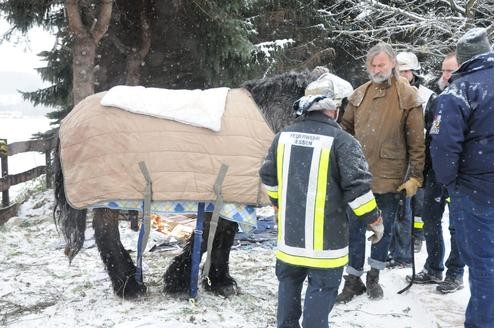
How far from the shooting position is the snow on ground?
286 centimetres

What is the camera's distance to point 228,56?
24.8ft

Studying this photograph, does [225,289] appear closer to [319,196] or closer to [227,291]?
[227,291]

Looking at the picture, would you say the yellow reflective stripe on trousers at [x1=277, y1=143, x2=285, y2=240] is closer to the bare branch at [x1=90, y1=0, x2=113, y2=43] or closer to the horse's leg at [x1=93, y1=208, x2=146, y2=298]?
the horse's leg at [x1=93, y1=208, x2=146, y2=298]

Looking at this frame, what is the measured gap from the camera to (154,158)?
2967 mm

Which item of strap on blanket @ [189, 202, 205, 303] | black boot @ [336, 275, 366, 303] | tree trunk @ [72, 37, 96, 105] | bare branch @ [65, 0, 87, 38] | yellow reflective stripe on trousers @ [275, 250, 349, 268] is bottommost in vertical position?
black boot @ [336, 275, 366, 303]

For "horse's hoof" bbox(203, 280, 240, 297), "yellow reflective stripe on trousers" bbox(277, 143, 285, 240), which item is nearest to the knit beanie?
"yellow reflective stripe on trousers" bbox(277, 143, 285, 240)

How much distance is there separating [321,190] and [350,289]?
4.30 ft

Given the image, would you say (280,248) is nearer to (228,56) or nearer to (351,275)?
(351,275)

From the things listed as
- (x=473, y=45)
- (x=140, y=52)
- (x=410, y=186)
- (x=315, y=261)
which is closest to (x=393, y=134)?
(x=410, y=186)

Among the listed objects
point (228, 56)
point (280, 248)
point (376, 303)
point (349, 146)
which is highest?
point (228, 56)

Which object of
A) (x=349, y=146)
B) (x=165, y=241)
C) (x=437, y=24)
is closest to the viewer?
(x=349, y=146)

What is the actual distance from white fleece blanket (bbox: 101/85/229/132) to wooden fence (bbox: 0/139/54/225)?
3.08 m

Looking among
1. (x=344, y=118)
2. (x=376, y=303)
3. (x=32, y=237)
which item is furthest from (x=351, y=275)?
(x=32, y=237)

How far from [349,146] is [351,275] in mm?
1374
